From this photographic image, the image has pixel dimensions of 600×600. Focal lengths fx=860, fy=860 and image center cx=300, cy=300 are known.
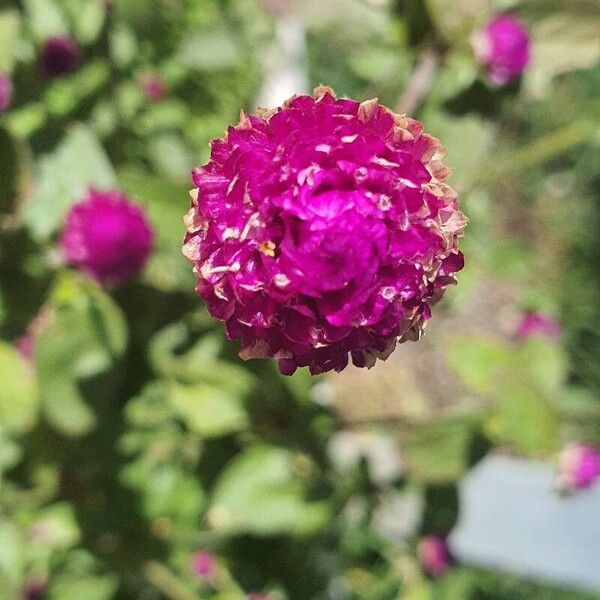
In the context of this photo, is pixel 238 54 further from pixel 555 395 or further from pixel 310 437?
pixel 555 395

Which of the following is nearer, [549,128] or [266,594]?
[266,594]

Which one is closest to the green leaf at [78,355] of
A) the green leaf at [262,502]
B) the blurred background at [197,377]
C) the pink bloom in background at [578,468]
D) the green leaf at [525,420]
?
the blurred background at [197,377]

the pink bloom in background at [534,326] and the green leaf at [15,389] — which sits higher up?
the pink bloom in background at [534,326]

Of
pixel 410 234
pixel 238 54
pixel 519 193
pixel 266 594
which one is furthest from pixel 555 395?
pixel 519 193

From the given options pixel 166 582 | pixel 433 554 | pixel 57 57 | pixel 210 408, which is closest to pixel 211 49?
pixel 57 57

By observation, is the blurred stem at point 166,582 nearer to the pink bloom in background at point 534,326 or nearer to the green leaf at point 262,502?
the green leaf at point 262,502

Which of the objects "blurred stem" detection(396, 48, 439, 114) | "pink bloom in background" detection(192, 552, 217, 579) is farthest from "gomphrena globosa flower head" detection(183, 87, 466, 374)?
"pink bloom in background" detection(192, 552, 217, 579)

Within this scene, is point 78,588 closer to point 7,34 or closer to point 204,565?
point 204,565
